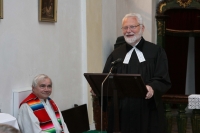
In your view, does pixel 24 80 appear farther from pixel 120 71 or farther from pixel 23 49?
pixel 120 71

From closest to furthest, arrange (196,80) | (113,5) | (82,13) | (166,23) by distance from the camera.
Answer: (82,13), (113,5), (166,23), (196,80)

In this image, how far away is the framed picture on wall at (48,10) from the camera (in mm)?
5997

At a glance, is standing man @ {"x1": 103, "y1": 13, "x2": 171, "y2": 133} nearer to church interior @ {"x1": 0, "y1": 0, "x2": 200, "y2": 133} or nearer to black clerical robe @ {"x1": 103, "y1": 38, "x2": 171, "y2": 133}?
black clerical robe @ {"x1": 103, "y1": 38, "x2": 171, "y2": 133}

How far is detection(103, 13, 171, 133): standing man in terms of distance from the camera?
15.3ft

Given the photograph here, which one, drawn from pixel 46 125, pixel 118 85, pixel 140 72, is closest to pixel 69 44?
pixel 46 125

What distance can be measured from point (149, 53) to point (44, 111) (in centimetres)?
151

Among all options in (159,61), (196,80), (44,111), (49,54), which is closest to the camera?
(159,61)

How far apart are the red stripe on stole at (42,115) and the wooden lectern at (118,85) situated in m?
1.19

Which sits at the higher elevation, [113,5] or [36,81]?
[113,5]

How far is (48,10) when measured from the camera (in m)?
6.20

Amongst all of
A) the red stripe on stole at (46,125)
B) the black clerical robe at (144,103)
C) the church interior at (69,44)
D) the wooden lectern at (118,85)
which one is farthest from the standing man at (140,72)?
the church interior at (69,44)

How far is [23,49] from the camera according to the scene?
5609mm

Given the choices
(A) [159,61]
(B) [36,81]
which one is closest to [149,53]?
(A) [159,61]

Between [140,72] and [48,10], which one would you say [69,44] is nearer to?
[48,10]
